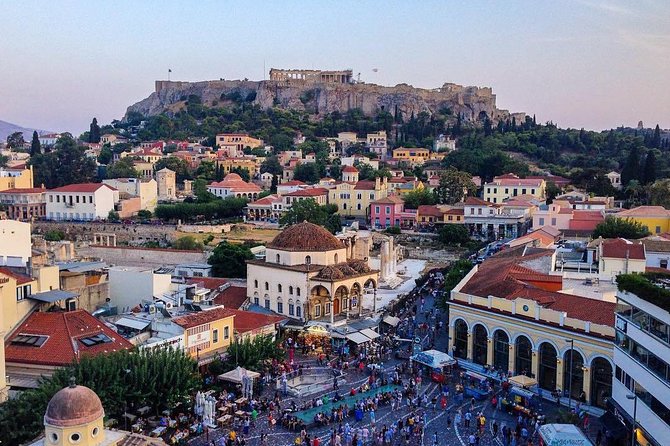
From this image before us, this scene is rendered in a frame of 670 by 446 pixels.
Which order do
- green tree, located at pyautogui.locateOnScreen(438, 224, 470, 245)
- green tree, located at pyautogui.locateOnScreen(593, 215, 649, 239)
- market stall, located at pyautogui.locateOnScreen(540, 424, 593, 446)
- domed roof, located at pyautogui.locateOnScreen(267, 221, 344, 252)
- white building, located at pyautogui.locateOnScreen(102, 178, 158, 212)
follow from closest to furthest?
market stall, located at pyautogui.locateOnScreen(540, 424, 593, 446), domed roof, located at pyautogui.locateOnScreen(267, 221, 344, 252), green tree, located at pyautogui.locateOnScreen(593, 215, 649, 239), green tree, located at pyautogui.locateOnScreen(438, 224, 470, 245), white building, located at pyautogui.locateOnScreen(102, 178, 158, 212)

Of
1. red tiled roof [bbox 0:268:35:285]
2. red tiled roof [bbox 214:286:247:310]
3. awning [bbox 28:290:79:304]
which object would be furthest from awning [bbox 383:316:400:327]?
red tiled roof [bbox 0:268:35:285]

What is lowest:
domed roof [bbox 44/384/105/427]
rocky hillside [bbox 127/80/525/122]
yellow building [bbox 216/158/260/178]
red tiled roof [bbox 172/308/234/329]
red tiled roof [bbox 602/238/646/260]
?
red tiled roof [bbox 172/308/234/329]

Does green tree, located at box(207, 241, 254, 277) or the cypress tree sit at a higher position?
the cypress tree

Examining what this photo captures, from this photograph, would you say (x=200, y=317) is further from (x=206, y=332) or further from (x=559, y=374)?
(x=559, y=374)

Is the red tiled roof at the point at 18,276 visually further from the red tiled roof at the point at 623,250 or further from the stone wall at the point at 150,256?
the stone wall at the point at 150,256

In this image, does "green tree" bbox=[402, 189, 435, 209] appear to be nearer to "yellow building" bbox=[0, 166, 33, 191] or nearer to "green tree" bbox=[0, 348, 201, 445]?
"yellow building" bbox=[0, 166, 33, 191]

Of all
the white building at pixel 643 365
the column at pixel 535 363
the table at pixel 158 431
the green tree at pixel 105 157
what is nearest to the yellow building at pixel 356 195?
the green tree at pixel 105 157

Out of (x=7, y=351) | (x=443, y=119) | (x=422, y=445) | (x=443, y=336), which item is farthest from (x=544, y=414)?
(x=443, y=119)
